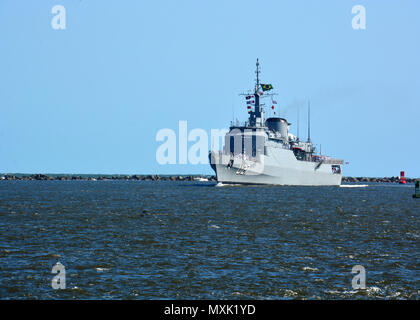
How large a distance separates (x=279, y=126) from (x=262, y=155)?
652 inches

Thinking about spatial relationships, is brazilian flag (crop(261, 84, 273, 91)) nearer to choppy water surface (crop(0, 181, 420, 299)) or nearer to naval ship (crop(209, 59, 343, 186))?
naval ship (crop(209, 59, 343, 186))

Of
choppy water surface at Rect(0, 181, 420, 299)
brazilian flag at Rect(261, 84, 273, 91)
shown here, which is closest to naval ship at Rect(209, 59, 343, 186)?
brazilian flag at Rect(261, 84, 273, 91)

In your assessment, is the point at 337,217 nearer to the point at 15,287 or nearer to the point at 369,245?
the point at 369,245

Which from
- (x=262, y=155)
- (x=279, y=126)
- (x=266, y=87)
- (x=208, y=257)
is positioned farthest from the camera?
(x=279, y=126)

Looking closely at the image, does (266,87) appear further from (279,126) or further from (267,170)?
(267,170)

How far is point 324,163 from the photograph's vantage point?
12025 centimetres

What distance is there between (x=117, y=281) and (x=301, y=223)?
20.9 metres

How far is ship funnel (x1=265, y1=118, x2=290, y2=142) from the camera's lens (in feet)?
357

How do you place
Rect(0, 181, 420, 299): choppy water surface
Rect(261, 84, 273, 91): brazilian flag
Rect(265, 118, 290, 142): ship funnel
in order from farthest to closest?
Rect(265, 118, 290, 142): ship funnel, Rect(261, 84, 273, 91): brazilian flag, Rect(0, 181, 420, 299): choppy water surface

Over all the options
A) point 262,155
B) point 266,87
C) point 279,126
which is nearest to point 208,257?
point 262,155

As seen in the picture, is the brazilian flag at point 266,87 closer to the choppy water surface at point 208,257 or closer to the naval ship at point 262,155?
the naval ship at point 262,155

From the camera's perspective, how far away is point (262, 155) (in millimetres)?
94625
